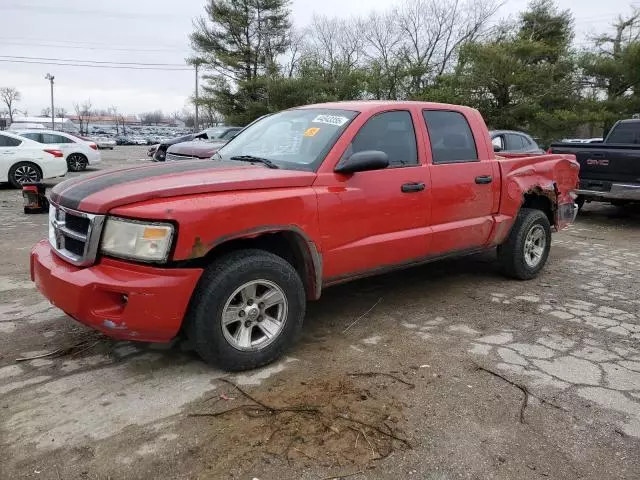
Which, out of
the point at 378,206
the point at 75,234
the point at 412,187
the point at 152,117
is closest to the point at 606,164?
the point at 412,187

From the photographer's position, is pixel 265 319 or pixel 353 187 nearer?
pixel 265 319

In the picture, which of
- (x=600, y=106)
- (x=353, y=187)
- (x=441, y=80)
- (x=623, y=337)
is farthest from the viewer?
(x=441, y=80)

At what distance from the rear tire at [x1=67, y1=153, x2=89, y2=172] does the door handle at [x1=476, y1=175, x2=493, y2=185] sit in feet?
55.8

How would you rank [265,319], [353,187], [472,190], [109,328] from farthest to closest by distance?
[472,190]
[353,187]
[265,319]
[109,328]

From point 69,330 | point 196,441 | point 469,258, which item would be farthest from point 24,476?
point 469,258

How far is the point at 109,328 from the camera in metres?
3.11

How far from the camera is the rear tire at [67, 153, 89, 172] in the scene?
18577mm

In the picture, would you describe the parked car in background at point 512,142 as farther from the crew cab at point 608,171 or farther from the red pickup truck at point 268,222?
the red pickup truck at point 268,222

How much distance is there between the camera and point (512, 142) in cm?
1277

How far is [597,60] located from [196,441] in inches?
1114

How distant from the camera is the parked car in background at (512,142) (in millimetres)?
12008

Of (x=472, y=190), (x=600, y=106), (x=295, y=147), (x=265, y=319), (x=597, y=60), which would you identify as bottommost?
(x=265, y=319)

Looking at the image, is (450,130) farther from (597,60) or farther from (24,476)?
(597,60)

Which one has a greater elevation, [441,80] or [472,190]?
[441,80]
